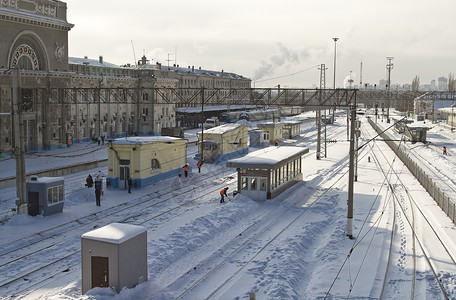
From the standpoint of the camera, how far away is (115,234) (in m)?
14.9

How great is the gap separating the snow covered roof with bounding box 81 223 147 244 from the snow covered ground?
4.81 ft

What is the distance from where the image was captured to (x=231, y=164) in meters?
29.3

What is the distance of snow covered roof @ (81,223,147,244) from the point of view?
14.5 metres

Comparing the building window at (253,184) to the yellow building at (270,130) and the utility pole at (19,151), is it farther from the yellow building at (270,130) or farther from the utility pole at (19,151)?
the yellow building at (270,130)

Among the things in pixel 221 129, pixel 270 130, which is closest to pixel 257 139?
pixel 270 130

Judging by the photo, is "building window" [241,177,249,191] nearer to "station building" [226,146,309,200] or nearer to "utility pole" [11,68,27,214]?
"station building" [226,146,309,200]

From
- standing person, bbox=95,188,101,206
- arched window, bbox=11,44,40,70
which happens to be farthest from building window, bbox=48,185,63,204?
arched window, bbox=11,44,40,70

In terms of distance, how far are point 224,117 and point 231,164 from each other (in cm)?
6851

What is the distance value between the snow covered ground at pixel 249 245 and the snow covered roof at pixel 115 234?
1.47 meters

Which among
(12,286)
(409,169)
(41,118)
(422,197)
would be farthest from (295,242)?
(41,118)

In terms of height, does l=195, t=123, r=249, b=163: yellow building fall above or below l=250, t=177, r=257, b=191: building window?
above

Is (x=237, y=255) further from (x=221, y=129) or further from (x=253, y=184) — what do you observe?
(x=221, y=129)

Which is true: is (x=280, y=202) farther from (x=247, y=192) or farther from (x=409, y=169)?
(x=409, y=169)

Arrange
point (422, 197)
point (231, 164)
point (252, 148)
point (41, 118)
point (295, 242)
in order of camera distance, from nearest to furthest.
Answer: point (295, 242) → point (231, 164) → point (422, 197) → point (41, 118) → point (252, 148)
